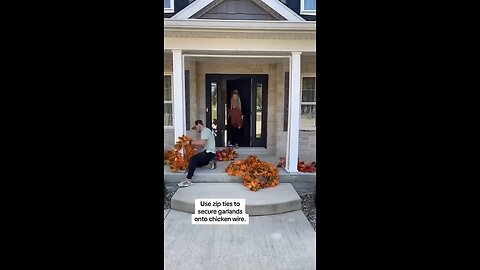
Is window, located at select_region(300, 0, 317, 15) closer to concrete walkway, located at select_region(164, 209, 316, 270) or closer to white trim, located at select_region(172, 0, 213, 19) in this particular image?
white trim, located at select_region(172, 0, 213, 19)

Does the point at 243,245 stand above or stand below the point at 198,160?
below

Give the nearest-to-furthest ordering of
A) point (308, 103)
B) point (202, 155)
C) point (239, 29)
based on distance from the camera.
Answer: point (239, 29), point (202, 155), point (308, 103)

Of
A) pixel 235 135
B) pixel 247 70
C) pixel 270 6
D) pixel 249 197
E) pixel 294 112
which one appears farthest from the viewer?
pixel 235 135

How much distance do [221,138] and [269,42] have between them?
2752 mm

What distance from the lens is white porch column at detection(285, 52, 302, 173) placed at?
15.5 ft

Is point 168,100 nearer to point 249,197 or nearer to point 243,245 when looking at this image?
point 249,197

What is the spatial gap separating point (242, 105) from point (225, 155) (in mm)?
1424

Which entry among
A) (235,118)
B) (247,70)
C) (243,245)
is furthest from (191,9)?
(243,245)

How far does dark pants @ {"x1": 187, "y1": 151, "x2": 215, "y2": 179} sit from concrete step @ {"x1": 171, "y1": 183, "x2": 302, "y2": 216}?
246 millimetres

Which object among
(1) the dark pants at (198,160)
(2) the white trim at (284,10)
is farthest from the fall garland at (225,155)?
(2) the white trim at (284,10)

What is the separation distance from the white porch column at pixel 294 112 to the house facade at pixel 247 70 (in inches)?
0.6

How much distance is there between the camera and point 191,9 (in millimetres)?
4828
